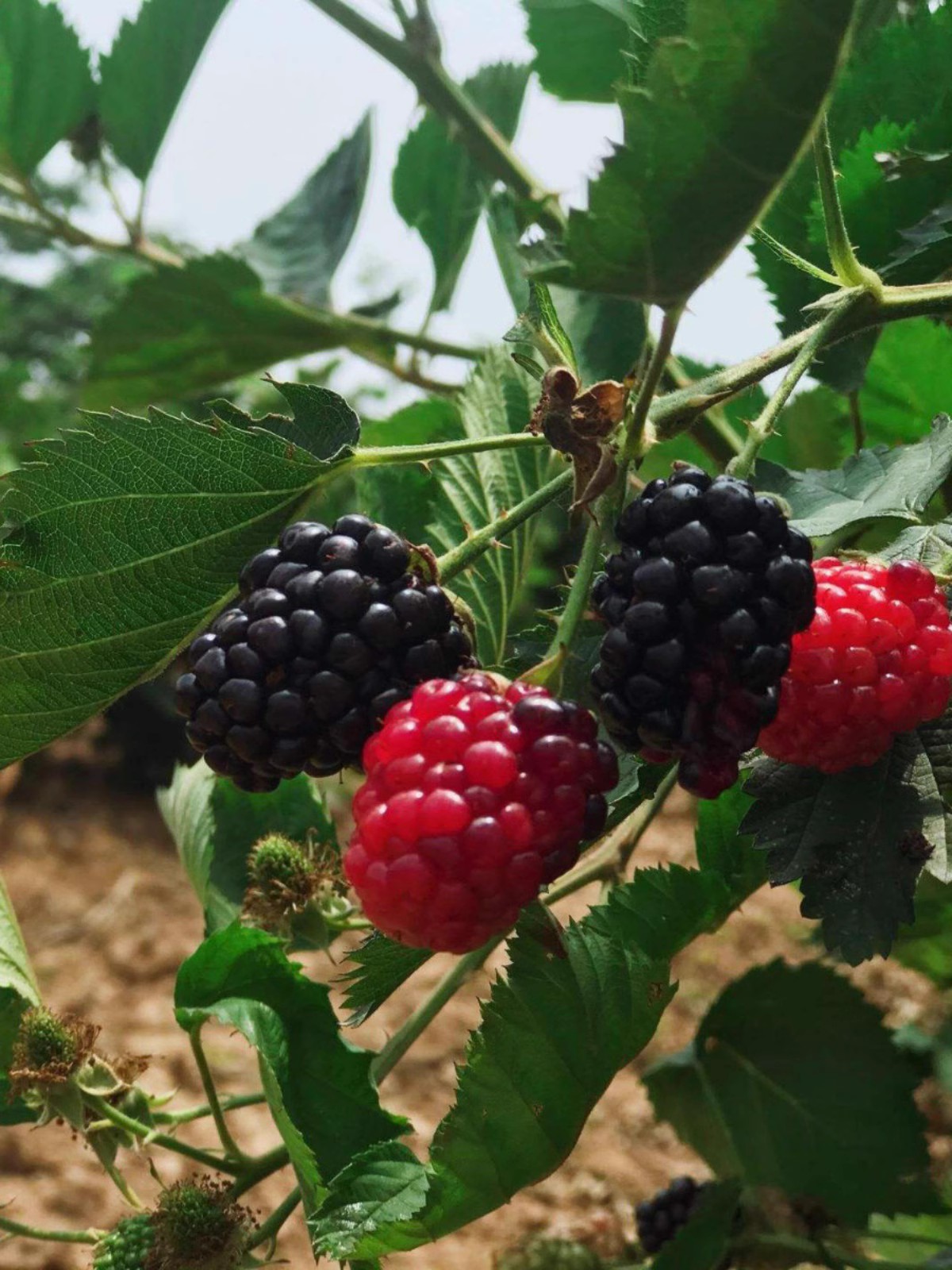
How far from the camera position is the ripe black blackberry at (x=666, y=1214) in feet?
3.19

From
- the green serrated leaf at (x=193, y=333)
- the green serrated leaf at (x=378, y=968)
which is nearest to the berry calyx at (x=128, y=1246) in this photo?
the green serrated leaf at (x=378, y=968)

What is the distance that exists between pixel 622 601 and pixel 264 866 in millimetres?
396

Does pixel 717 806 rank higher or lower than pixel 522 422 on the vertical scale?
lower

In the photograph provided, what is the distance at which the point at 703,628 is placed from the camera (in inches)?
17.9

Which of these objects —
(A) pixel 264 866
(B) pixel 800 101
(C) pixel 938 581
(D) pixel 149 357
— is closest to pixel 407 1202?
(A) pixel 264 866

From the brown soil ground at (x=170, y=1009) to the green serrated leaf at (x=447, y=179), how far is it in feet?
2.46

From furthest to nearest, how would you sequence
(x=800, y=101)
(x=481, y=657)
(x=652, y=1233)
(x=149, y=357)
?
(x=149, y=357) → (x=652, y=1233) → (x=481, y=657) → (x=800, y=101)

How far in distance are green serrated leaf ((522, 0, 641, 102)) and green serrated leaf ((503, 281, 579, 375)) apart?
567 millimetres

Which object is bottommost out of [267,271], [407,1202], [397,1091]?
[397,1091]

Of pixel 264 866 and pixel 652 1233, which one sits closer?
pixel 264 866

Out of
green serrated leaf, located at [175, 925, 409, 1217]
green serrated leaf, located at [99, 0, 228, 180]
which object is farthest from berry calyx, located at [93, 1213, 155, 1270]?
green serrated leaf, located at [99, 0, 228, 180]

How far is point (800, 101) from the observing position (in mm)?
398

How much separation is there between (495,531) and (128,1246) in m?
0.46

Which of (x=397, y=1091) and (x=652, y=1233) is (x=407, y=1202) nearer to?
(x=652, y=1233)
